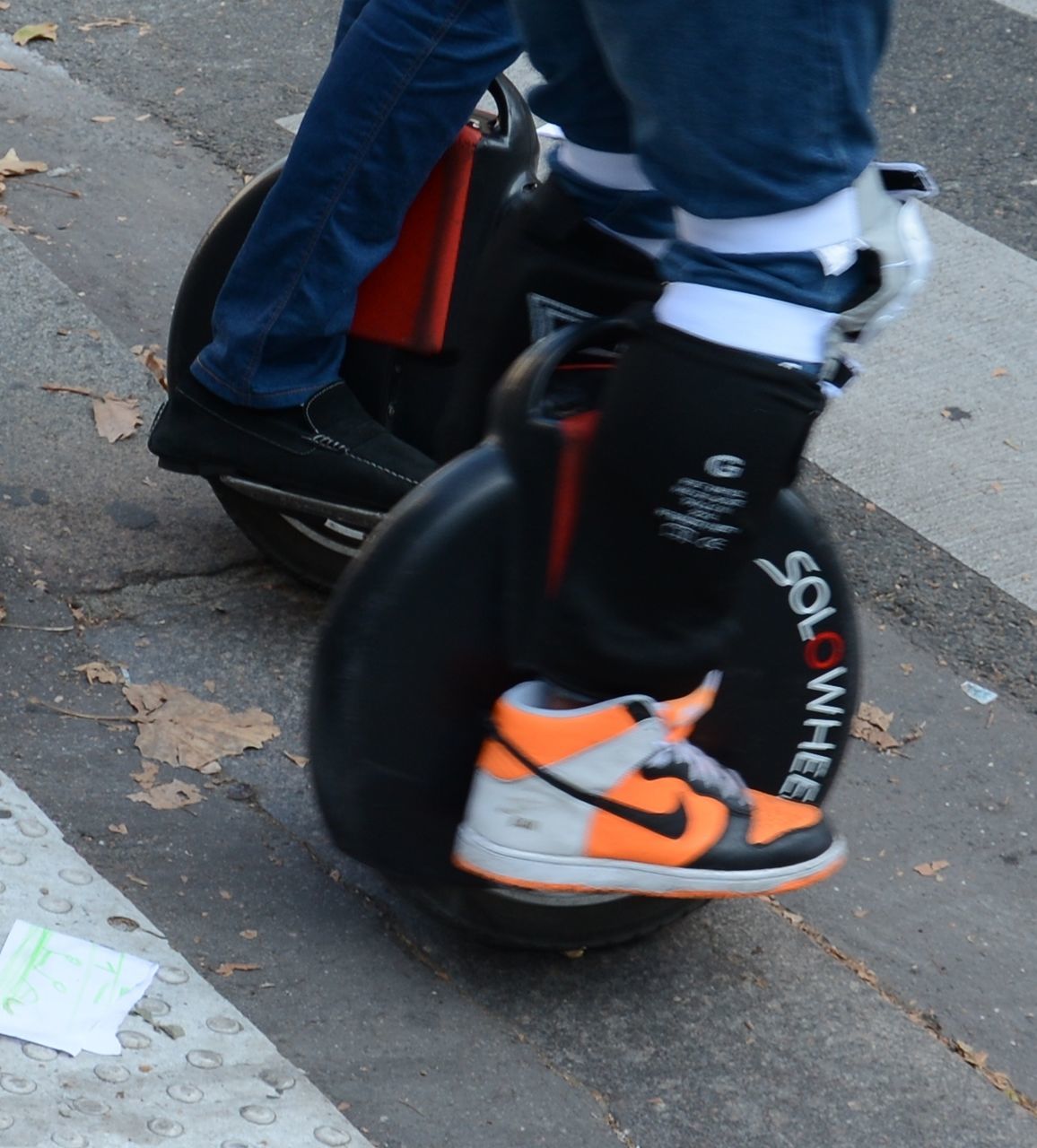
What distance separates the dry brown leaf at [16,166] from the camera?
13.6 feet

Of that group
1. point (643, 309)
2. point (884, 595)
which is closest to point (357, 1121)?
point (643, 309)

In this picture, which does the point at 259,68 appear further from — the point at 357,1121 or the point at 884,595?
the point at 357,1121

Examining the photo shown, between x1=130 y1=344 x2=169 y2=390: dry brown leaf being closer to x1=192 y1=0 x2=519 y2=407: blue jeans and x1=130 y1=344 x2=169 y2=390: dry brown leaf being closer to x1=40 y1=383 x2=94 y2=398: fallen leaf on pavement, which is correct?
x1=40 y1=383 x2=94 y2=398: fallen leaf on pavement

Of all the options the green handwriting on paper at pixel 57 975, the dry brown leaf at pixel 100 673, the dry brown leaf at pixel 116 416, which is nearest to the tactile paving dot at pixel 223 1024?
the green handwriting on paper at pixel 57 975

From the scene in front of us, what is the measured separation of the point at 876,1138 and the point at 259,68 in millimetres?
3935

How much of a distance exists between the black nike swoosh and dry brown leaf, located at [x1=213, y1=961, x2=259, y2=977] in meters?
0.46

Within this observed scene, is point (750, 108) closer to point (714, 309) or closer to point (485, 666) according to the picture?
point (714, 309)

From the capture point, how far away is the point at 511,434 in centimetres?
181

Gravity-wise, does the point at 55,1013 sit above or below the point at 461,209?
below

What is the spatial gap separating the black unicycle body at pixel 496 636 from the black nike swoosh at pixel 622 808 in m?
0.08

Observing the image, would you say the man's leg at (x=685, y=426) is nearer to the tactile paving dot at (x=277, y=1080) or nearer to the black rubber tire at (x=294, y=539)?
the tactile paving dot at (x=277, y=1080)

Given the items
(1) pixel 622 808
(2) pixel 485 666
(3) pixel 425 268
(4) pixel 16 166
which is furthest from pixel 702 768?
(4) pixel 16 166

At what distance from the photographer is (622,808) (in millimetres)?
1896

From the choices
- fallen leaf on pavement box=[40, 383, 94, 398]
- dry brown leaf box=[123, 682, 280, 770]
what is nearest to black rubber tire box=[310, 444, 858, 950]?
dry brown leaf box=[123, 682, 280, 770]
